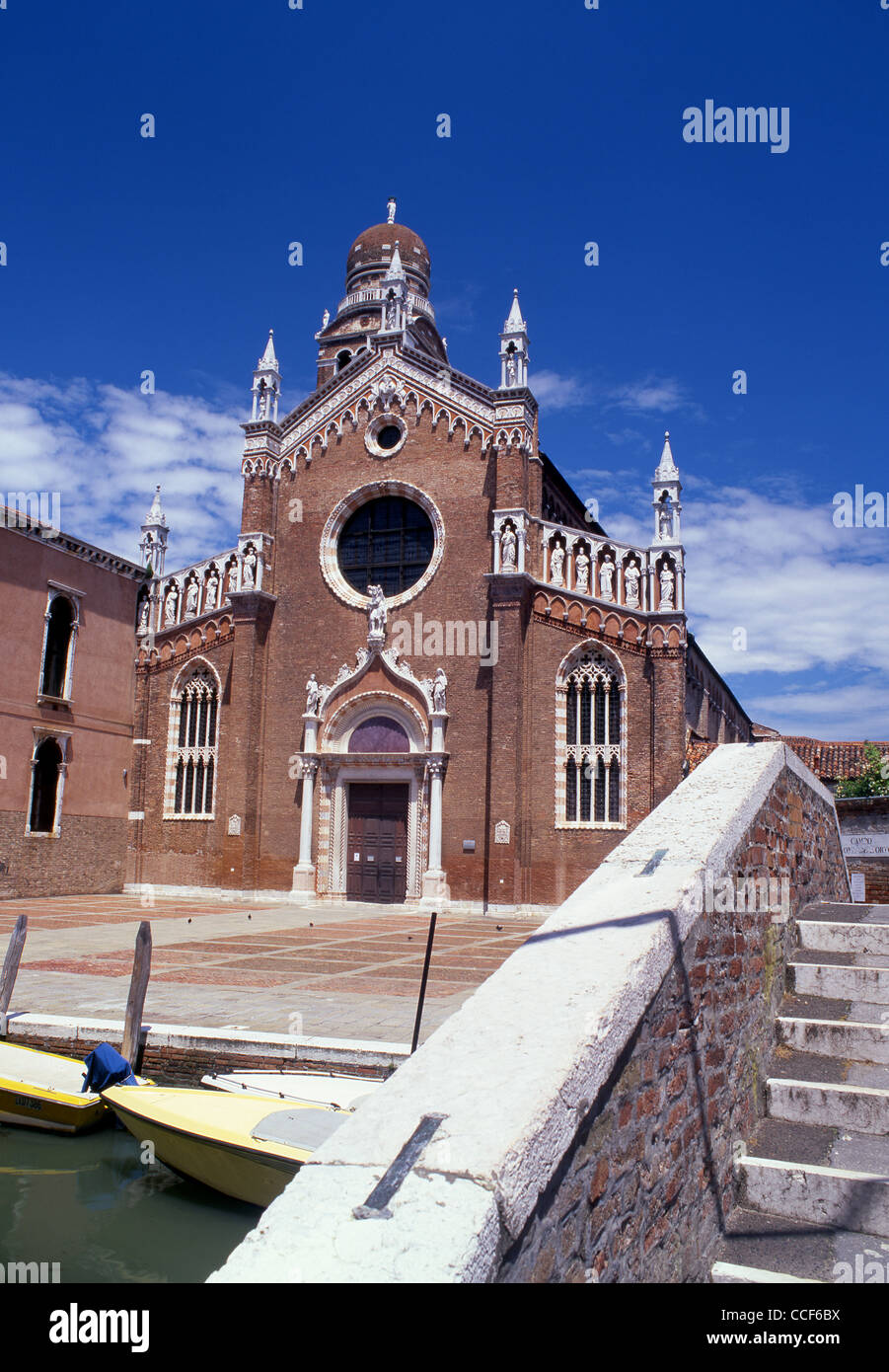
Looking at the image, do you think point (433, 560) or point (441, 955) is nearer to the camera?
point (441, 955)

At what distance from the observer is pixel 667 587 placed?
21.5 m

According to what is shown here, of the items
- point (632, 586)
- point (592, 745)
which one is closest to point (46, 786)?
point (592, 745)

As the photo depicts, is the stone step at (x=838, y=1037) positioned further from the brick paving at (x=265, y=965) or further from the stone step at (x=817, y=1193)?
the brick paving at (x=265, y=965)

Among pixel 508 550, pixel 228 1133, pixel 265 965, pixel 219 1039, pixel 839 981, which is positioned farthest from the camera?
pixel 508 550

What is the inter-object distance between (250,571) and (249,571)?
0.08 feet

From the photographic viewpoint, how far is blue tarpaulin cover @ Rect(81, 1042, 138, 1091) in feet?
26.3

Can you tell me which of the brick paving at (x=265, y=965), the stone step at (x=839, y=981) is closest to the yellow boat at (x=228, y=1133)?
the brick paving at (x=265, y=965)

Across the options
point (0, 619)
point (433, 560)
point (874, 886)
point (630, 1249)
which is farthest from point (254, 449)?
point (630, 1249)

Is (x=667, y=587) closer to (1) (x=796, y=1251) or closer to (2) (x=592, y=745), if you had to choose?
(2) (x=592, y=745)

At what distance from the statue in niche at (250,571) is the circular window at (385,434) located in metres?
4.07

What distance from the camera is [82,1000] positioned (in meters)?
10.0

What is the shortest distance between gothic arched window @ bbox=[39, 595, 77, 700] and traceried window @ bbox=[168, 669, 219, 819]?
116 inches
